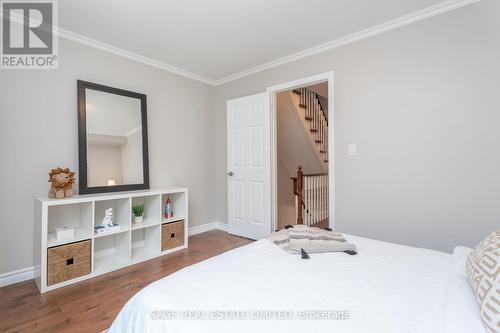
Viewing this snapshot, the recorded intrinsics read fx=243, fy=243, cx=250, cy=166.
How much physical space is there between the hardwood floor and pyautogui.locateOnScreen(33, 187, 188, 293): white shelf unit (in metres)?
0.12

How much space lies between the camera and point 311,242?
1.48m

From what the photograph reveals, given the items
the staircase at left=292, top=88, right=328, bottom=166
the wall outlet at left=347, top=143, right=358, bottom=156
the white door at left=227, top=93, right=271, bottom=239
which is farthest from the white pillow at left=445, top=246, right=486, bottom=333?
the staircase at left=292, top=88, right=328, bottom=166

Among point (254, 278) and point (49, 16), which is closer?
point (254, 278)

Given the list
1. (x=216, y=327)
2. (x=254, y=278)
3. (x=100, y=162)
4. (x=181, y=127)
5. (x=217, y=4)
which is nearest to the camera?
(x=216, y=327)

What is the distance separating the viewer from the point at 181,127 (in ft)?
11.8

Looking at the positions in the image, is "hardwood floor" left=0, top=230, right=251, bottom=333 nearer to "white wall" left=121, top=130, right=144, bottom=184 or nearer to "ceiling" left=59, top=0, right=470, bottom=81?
"white wall" left=121, top=130, right=144, bottom=184

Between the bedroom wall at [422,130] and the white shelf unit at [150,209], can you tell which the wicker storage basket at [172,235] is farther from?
the bedroom wall at [422,130]

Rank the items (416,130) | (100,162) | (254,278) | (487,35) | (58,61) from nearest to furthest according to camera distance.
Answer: (254,278), (487,35), (416,130), (58,61), (100,162)

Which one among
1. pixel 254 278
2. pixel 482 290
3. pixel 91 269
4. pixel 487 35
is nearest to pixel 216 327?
pixel 254 278

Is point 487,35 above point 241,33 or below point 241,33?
below

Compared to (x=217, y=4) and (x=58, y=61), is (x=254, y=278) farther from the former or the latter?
(x=58, y=61)

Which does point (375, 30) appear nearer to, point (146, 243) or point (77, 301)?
point (146, 243)

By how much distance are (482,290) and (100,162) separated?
309cm

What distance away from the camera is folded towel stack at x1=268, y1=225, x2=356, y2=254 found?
143cm
